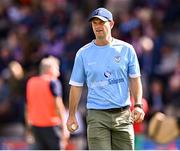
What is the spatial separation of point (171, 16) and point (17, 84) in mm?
3858

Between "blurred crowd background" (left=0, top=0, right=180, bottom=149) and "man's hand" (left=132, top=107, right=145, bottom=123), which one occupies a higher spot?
"blurred crowd background" (left=0, top=0, right=180, bottom=149)

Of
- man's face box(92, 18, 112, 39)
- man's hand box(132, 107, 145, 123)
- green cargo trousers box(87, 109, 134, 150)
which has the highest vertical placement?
man's face box(92, 18, 112, 39)

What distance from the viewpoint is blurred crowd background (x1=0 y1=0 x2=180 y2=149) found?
16.1 meters

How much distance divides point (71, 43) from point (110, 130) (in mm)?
9194

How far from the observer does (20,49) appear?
19.4 meters

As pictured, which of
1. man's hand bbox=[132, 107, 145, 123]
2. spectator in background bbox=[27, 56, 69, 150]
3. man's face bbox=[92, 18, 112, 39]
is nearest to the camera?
man's hand bbox=[132, 107, 145, 123]

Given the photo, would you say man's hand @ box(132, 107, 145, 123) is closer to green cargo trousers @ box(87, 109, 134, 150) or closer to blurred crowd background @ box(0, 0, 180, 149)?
green cargo trousers @ box(87, 109, 134, 150)

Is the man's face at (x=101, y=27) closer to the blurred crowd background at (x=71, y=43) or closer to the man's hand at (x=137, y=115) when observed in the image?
the man's hand at (x=137, y=115)

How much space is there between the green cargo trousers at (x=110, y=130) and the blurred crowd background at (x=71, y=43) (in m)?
5.38

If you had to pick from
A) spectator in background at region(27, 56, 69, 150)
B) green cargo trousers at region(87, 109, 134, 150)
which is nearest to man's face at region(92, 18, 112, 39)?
green cargo trousers at region(87, 109, 134, 150)

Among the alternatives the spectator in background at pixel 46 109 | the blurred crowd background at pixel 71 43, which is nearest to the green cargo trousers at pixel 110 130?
the spectator in background at pixel 46 109

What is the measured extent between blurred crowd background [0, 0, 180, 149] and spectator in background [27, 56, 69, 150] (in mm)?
2569

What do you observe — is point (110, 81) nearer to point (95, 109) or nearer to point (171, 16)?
point (95, 109)

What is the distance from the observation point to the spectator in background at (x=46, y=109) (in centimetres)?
1250
